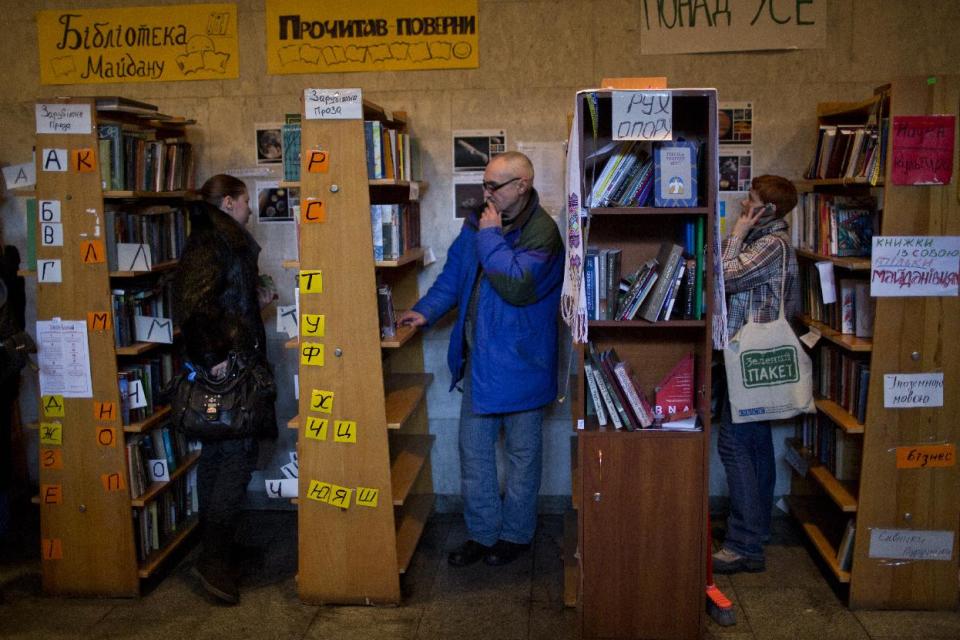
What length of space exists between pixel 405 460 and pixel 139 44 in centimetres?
236

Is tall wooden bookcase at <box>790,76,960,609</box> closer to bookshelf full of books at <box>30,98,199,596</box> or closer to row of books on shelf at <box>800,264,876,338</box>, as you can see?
row of books on shelf at <box>800,264,876,338</box>

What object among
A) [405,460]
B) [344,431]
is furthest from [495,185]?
[405,460]

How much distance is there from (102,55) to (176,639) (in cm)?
273

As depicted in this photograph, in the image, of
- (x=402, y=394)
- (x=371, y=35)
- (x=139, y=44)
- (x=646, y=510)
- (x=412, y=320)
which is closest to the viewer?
(x=646, y=510)

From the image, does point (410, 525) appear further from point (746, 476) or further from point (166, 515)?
point (746, 476)

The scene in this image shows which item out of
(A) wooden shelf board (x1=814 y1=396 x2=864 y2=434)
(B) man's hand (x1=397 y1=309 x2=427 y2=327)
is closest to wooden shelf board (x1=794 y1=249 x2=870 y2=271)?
(A) wooden shelf board (x1=814 y1=396 x2=864 y2=434)

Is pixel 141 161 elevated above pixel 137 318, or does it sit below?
above

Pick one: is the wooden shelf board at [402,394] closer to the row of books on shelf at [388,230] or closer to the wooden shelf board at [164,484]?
the row of books on shelf at [388,230]

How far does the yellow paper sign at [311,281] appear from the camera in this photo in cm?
318

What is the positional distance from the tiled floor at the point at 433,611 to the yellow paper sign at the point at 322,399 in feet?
2.65

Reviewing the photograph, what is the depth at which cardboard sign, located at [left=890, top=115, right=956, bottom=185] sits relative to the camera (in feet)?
9.62

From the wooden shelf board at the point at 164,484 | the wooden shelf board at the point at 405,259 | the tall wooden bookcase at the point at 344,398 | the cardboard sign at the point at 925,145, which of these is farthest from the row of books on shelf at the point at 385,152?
the cardboard sign at the point at 925,145

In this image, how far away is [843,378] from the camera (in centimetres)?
343

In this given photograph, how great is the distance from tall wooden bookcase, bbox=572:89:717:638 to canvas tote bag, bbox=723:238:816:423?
37cm
